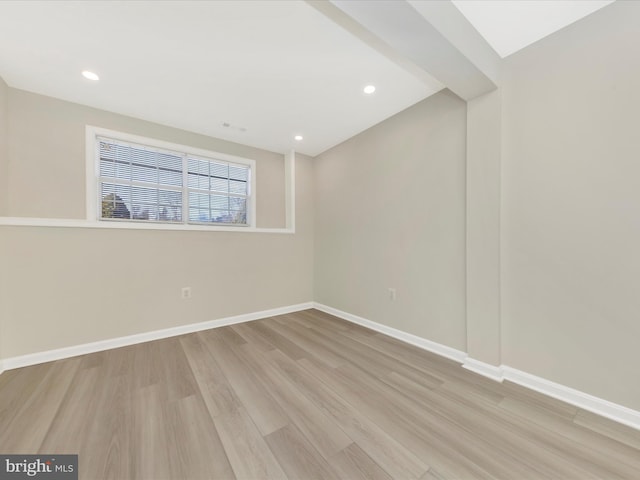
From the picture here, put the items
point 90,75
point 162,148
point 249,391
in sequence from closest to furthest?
point 249,391 → point 90,75 → point 162,148

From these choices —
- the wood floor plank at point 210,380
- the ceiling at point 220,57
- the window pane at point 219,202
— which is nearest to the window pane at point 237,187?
the window pane at point 219,202

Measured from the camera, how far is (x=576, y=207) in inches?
61.1

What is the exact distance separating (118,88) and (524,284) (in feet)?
12.5

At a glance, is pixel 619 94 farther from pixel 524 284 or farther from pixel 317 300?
pixel 317 300

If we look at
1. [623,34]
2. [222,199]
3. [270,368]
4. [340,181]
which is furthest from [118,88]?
[623,34]

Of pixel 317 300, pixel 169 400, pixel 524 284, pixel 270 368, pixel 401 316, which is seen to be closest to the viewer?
pixel 169 400

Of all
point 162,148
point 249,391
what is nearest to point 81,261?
point 162,148

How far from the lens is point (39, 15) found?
1.44m

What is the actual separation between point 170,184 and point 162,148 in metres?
0.43

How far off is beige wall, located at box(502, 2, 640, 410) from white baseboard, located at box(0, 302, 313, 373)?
2.89m

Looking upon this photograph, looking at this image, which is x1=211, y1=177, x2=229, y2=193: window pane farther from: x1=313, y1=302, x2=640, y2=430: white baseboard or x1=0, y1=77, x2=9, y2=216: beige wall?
x1=313, y1=302, x2=640, y2=430: white baseboard

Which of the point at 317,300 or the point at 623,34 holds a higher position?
the point at 623,34
